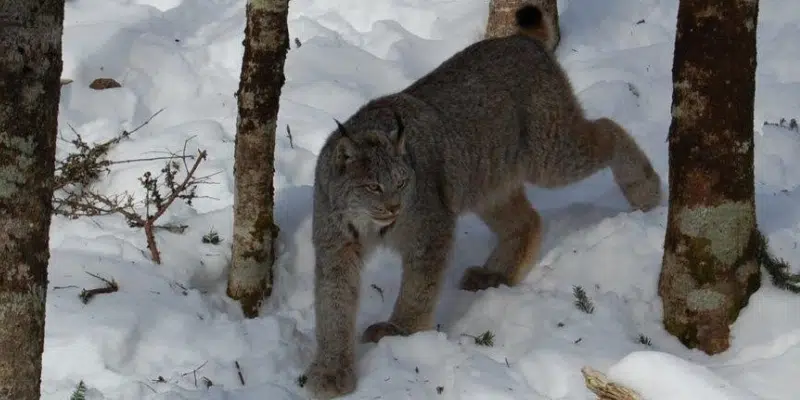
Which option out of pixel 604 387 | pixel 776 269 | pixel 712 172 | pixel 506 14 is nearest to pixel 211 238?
pixel 604 387

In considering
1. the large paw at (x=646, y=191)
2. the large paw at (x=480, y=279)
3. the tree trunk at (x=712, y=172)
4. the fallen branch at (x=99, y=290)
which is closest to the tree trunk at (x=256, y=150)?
the fallen branch at (x=99, y=290)

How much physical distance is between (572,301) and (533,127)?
4.21 ft

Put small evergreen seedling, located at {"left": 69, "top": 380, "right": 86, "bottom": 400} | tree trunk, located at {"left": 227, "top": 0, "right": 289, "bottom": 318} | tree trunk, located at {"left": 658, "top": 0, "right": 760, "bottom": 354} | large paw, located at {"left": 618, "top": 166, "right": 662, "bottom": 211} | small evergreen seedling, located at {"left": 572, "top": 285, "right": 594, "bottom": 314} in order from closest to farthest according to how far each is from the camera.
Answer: small evergreen seedling, located at {"left": 69, "top": 380, "right": 86, "bottom": 400} → tree trunk, located at {"left": 658, "top": 0, "right": 760, "bottom": 354} → small evergreen seedling, located at {"left": 572, "top": 285, "right": 594, "bottom": 314} → tree trunk, located at {"left": 227, "top": 0, "right": 289, "bottom": 318} → large paw, located at {"left": 618, "top": 166, "right": 662, "bottom": 211}

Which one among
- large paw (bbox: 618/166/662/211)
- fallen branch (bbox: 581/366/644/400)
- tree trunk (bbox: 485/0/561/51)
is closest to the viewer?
fallen branch (bbox: 581/366/644/400)

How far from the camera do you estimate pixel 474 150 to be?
18.4 ft

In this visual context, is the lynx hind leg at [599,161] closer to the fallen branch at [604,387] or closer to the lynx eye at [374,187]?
the lynx eye at [374,187]

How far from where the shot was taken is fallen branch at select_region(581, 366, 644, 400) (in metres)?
3.83

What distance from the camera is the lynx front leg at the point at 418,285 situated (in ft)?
16.3

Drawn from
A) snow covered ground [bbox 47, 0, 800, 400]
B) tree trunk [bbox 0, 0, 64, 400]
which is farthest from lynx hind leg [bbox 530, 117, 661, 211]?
tree trunk [bbox 0, 0, 64, 400]

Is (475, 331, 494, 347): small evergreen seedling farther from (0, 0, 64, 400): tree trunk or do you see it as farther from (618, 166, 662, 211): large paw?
(0, 0, 64, 400): tree trunk

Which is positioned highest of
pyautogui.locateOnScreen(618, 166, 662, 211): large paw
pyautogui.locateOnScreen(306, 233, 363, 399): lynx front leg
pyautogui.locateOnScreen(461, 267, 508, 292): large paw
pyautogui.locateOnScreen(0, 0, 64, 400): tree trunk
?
pyautogui.locateOnScreen(0, 0, 64, 400): tree trunk

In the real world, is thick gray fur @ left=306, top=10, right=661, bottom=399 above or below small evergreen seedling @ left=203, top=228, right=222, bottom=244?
above

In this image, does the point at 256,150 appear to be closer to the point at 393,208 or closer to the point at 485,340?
the point at 393,208

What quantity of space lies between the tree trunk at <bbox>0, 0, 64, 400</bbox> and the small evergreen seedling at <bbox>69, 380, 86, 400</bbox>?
1.26m
